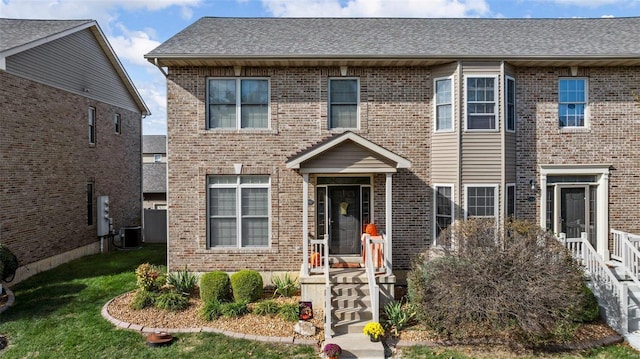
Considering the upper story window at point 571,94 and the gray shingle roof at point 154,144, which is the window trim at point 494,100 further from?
the gray shingle roof at point 154,144

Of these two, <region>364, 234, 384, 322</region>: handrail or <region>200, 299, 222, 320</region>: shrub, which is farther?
<region>200, 299, 222, 320</region>: shrub

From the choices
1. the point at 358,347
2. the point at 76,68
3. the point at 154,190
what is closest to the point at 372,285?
the point at 358,347

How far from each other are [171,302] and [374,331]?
488 cm

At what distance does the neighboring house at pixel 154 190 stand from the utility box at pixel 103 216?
2454mm

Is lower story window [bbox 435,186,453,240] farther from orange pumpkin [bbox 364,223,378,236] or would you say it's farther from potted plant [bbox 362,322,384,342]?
potted plant [bbox 362,322,384,342]

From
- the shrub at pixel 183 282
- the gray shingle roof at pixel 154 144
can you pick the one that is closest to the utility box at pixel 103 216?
the shrub at pixel 183 282

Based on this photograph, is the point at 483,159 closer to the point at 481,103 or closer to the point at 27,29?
the point at 481,103

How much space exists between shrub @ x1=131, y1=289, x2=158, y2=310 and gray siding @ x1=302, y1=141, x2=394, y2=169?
5.00 m

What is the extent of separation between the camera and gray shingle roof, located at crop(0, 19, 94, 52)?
1294cm

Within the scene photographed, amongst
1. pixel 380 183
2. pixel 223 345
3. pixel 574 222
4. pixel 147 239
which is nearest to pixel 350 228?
pixel 380 183

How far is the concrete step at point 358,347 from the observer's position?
25.4 feet

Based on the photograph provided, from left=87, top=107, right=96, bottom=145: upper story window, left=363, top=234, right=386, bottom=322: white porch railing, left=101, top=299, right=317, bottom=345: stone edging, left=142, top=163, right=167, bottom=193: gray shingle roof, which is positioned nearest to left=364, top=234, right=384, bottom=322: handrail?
left=363, top=234, right=386, bottom=322: white porch railing

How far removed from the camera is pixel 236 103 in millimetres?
11320

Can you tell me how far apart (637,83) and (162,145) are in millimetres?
33351
